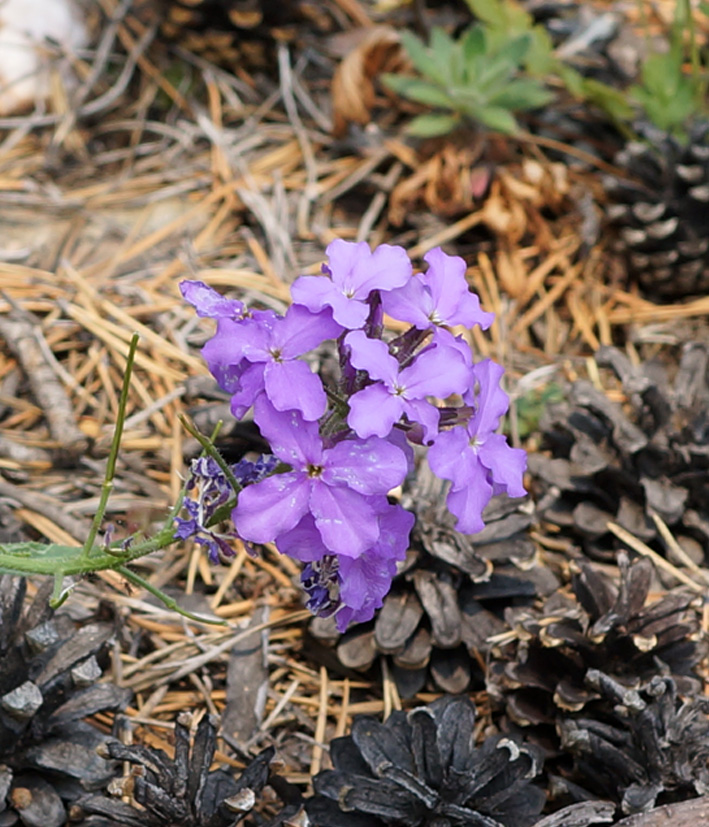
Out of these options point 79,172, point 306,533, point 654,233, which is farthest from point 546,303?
point 306,533

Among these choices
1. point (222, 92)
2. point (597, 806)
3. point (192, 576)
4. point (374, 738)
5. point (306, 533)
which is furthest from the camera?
point (222, 92)

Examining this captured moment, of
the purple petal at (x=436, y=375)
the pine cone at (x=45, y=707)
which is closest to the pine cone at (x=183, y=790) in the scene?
the pine cone at (x=45, y=707)

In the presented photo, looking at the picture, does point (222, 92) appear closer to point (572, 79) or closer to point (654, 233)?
point (572, 79)

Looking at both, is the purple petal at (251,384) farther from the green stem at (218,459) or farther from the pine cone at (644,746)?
the pine cone at (644,746)

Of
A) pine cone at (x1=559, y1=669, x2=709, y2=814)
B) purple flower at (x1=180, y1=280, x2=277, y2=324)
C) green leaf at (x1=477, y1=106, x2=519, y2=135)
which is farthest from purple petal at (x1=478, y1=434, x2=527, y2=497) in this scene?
green leaf at (x1=477, y1=106, x2=519, y2=135)

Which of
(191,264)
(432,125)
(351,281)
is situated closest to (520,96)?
(432,125)

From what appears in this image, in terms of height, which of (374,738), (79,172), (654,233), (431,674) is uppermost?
(79,172)
